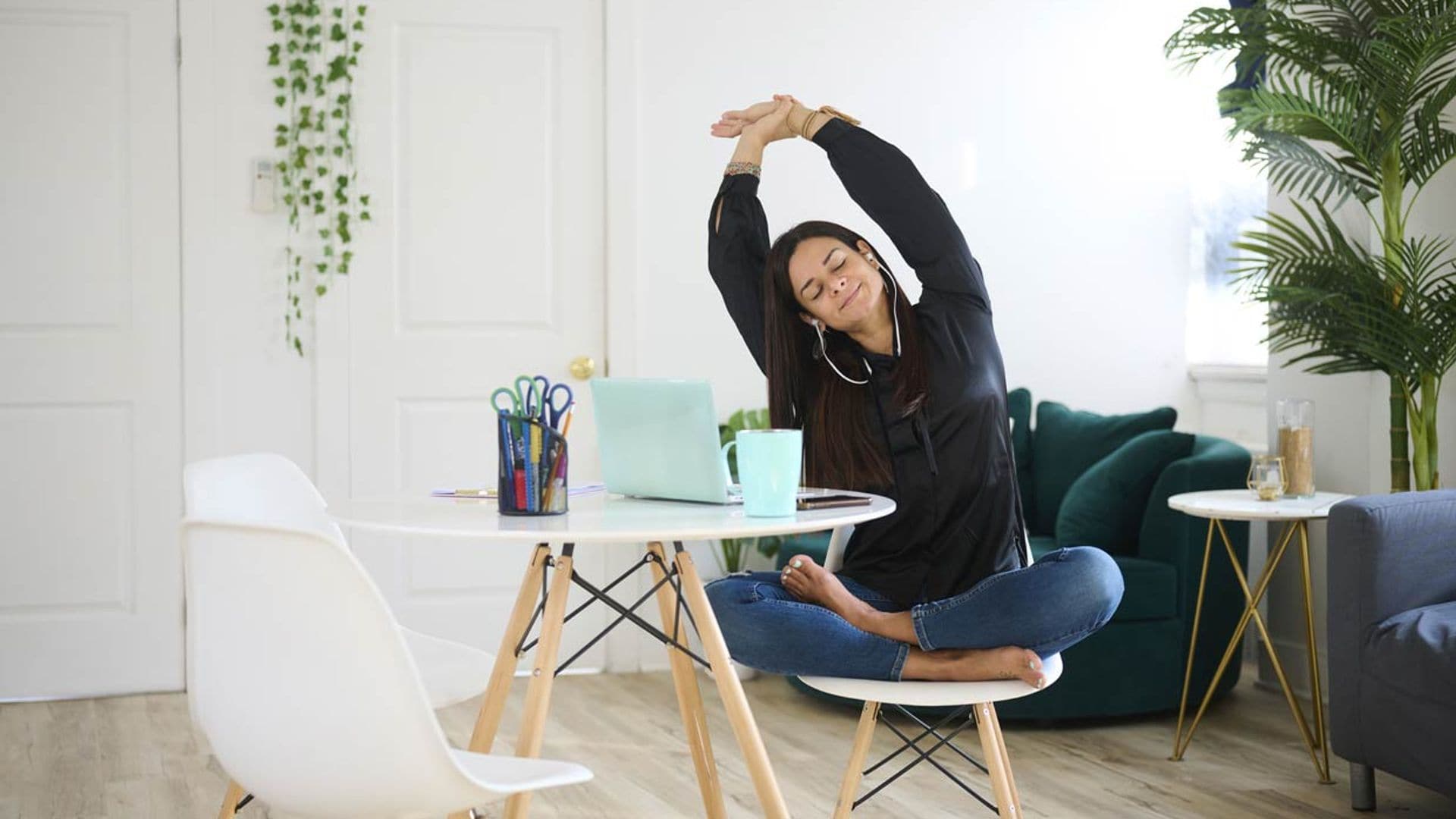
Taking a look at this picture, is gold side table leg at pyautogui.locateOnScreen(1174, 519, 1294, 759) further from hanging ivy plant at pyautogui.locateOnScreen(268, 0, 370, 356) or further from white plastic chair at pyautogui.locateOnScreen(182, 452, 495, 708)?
hanging ivy plant at pyautogui.locateOnScreen(268, 0, 370, 356)

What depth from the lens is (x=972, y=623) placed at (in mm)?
2264

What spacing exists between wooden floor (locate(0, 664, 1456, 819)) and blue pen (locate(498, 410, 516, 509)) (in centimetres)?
122

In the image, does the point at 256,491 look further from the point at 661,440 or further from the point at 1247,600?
the point at 1247,600

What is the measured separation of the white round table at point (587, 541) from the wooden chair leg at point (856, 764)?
163mm

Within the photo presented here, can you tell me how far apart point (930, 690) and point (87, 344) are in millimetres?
3057

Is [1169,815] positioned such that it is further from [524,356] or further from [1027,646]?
[524,356]

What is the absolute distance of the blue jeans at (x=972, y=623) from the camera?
7.41 ft

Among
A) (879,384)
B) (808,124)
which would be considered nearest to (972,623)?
(879,384)

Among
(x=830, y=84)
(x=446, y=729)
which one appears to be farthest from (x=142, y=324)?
(x=830, y=84)

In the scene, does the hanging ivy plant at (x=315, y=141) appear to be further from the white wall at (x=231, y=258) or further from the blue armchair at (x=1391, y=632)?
the blue armchair at (x=1391, y=632)

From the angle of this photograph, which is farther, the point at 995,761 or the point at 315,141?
the point at 315,141

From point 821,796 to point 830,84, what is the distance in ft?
8.04

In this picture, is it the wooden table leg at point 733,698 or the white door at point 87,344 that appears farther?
the white door at point 87,344

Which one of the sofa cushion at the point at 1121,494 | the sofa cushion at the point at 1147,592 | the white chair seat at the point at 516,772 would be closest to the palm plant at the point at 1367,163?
the sofa cushion at the point at 1121,494
